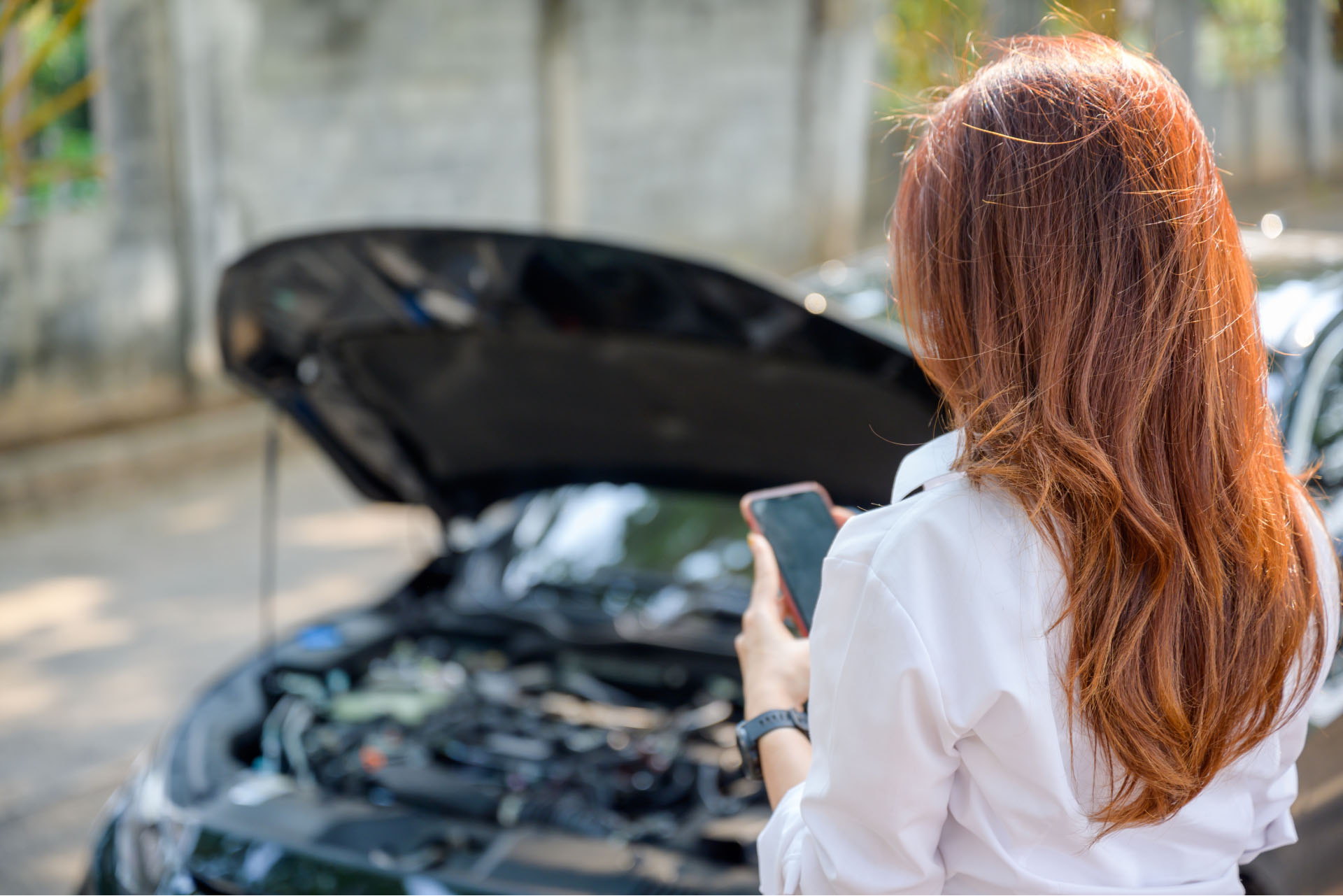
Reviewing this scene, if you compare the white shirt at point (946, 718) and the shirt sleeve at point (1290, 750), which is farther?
the shirt sleeve at point (1290, 750)

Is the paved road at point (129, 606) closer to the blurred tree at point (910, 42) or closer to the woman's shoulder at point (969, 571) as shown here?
the woman's shoulder at point (969, 571)

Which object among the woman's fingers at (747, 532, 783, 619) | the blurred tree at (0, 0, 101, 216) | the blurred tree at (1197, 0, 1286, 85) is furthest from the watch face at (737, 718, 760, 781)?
the blurred tree at (1197, 0, 1286, 85)

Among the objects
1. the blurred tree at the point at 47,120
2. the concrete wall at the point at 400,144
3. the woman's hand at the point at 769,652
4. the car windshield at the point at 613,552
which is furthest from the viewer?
the concrete wall at the point at 400,144

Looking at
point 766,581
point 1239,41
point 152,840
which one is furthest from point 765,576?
point 1239,41

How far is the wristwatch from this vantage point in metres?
1.35

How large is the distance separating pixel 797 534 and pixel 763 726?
0.79ft

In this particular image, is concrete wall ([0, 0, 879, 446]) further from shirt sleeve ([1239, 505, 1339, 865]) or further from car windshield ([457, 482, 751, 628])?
shirt sleeve ([1239, 505, 1339, 865])

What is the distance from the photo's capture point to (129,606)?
5.13 metres

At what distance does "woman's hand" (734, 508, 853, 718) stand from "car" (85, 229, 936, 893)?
1.40 ft

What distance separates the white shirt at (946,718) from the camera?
107 centimetres

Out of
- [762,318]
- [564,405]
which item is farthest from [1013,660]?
[564,405]

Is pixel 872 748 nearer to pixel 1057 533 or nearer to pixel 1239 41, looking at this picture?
pixel 1057 533

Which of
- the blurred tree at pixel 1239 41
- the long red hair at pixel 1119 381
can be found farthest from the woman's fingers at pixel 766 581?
the blurred tree at pixel 1239 41

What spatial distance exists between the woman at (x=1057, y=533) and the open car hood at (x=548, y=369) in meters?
0.61
